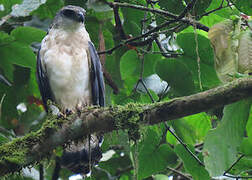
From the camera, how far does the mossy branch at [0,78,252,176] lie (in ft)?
8.19

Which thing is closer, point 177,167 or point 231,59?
point 231,59

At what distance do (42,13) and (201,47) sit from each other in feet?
6.65

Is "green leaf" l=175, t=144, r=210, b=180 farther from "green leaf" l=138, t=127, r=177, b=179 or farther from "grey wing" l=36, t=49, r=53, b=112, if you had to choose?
"grey wing" l=36, t=49, r=53, b=112

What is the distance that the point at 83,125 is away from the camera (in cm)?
289

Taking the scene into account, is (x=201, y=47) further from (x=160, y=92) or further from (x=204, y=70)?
(x=160, y=92)

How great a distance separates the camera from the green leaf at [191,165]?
128 inches

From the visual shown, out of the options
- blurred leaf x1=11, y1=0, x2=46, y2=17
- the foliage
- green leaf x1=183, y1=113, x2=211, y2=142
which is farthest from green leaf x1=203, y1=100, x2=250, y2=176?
blurred leaf x1=11, y1=0, x2=46, y2=17

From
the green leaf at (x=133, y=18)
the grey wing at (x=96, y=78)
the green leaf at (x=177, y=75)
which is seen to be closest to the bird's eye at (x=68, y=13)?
the grey wing at (x=96, y=78)

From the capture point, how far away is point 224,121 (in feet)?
7.88

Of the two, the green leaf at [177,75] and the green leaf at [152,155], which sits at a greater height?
the green leaf at [177,75]

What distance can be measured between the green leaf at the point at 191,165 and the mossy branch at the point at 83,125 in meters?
0.59

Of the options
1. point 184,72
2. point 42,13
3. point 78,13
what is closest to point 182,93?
point 184,72

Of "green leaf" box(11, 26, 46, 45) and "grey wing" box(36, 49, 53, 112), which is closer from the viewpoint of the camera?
"green leaf" box(11, 26, 46, 45)

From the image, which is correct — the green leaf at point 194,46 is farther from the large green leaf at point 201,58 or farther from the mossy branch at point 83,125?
the mossy branch at point 83,125
